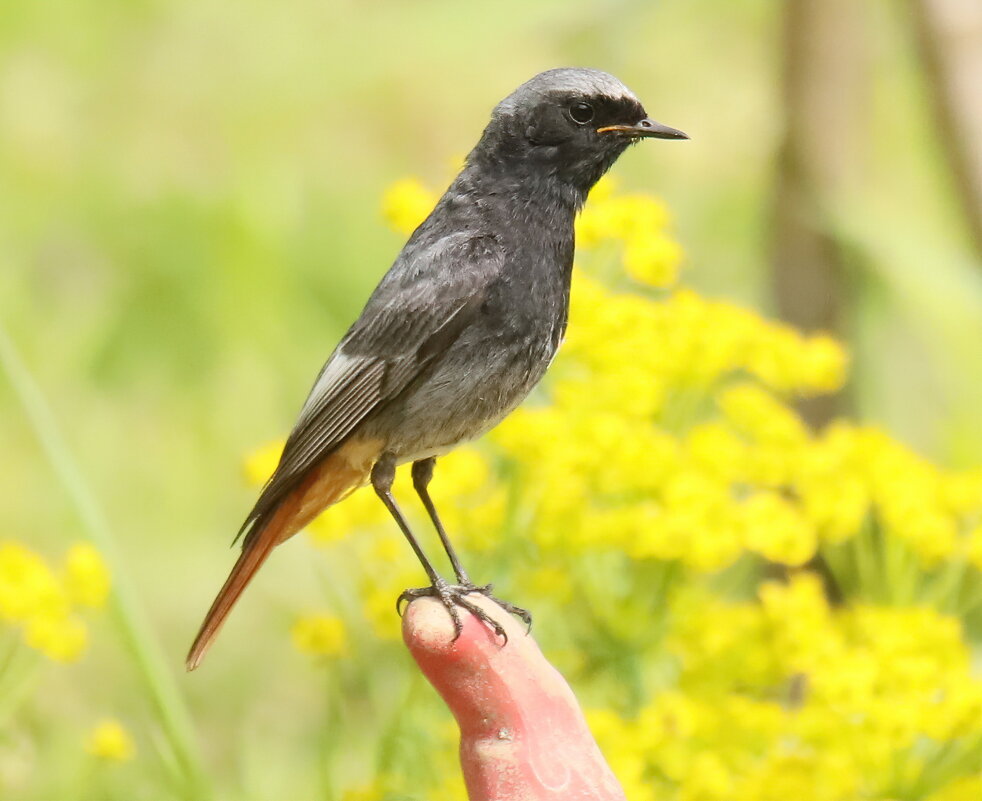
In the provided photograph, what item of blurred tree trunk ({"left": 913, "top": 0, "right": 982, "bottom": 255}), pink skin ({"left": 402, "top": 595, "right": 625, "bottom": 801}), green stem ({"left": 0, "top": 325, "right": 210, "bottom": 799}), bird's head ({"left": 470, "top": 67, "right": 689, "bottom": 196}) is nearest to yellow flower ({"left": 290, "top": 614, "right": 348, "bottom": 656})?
green stem ({"left": 0, "top": 325, "right": 210, "bottom": 799})

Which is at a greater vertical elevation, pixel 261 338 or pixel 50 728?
pixel 261 338

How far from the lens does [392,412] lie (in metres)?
2.68

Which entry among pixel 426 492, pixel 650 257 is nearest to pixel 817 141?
pixel 650 257

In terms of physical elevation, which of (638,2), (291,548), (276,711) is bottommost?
(276,711)

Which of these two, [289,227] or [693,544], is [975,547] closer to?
[693,544]

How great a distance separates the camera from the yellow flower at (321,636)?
320cm

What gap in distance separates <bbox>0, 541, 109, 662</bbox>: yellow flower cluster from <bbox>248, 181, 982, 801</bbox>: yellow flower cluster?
21.1 inches

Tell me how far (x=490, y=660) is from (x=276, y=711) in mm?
3285

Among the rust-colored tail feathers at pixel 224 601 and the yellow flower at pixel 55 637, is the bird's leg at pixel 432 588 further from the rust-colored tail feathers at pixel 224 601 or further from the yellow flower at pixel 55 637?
the yellow flower at pixel 55 637

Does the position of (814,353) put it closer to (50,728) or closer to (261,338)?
(50,728)

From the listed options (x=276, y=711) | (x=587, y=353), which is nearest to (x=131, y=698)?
(x=276, y=711)

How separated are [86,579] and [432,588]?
2.27 ft

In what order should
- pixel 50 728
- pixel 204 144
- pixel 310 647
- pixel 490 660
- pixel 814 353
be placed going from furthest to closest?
pixel 204 144, pixel 50 728, pixel 814 353, pixel 310 647, pixel 490 660

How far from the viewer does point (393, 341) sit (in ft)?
8.75
